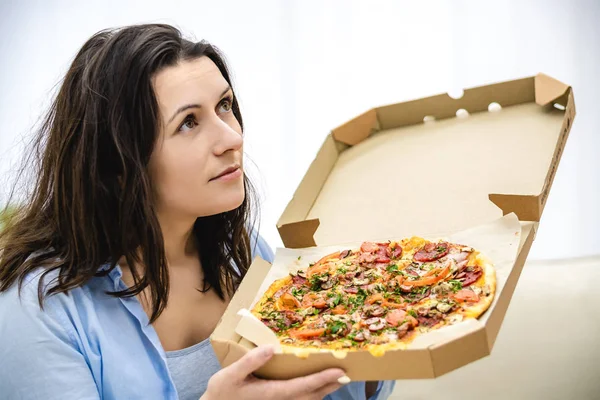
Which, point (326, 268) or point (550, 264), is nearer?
point (326, 268)

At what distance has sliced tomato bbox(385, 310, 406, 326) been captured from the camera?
1148 mm

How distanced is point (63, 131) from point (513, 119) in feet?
2.84

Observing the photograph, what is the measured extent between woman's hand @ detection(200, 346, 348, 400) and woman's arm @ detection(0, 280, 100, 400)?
224mm

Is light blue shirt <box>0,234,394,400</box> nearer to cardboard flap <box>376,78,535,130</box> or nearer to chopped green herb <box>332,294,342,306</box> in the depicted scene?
chopped green herb <box>332,294,342,306</box>

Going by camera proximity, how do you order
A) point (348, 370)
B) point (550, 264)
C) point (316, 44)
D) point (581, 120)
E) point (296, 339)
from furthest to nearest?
point (316, 44), point (581, 120), point (550, 264), point (296, 339), point (348, 370)

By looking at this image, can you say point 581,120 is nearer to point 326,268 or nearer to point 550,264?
point 550,264

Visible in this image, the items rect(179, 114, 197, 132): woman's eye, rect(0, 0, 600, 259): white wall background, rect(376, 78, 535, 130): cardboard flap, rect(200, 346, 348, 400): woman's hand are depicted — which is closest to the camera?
rect(200, 346, 348, 400): woman's hand

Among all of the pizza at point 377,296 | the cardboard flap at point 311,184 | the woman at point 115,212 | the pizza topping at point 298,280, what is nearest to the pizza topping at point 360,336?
the pizza at point 377,296

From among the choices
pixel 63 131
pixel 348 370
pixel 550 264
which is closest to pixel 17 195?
pixel 63 131

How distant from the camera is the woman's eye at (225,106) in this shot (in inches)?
52.8

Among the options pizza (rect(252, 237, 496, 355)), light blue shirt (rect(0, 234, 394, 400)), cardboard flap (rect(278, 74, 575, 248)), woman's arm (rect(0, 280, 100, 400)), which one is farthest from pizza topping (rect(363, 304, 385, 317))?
woman's arm (rect(0, 280, 100, 400))

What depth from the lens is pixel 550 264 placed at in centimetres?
186

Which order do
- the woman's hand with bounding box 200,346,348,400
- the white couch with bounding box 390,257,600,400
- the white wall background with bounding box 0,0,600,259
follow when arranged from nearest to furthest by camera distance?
the woman's hand with bounding box 200,346,348,400 → the white couch with bounding box 390,257,600,400 → the white wall background with bounding box 0,0,600,259

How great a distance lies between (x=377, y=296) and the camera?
49.9 inches
